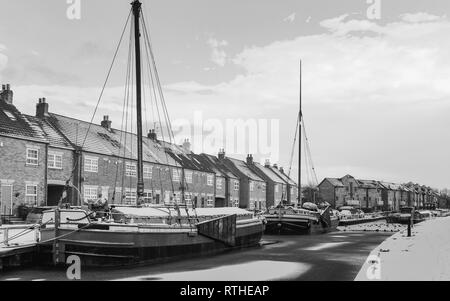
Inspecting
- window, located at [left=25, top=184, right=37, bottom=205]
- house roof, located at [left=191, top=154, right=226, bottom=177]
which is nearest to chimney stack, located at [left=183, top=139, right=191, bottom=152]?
house roof, located at [left=191, top=154, right=226, bottom=177]

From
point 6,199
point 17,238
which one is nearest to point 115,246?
point 17,238

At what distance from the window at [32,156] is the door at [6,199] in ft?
8.64

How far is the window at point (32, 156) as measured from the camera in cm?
3444

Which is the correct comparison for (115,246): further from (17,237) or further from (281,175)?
(281,175)

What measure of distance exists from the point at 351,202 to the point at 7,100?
293 ft

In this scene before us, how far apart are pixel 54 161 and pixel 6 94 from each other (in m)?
6.64

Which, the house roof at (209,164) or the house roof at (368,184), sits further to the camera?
the house roof at (368,184)

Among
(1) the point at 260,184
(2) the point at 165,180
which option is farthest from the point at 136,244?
(1) the point at 260,184

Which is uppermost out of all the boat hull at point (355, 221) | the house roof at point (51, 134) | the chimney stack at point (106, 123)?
the chimney stack at point (106, 123)

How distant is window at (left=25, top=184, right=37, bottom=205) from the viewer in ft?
111

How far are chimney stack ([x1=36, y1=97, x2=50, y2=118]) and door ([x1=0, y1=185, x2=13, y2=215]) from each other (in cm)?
968

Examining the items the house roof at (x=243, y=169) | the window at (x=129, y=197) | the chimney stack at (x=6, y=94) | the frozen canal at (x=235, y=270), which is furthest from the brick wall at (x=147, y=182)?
the frozen canal at (x=235, y=270)

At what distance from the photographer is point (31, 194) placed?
112ft

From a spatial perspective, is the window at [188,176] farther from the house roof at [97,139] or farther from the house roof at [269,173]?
the house roof at [269,173]
